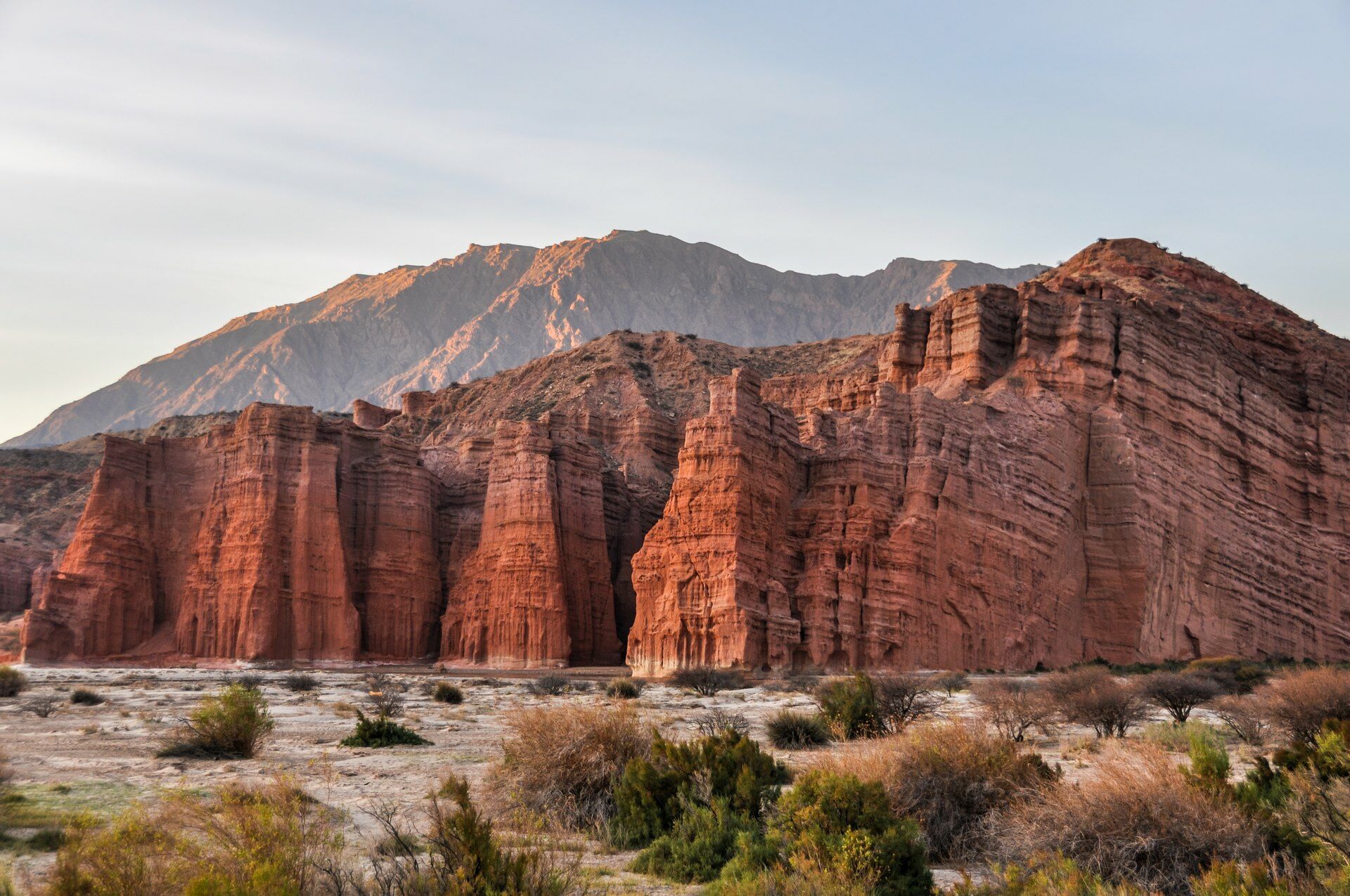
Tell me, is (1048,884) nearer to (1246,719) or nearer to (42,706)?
(1246,719)

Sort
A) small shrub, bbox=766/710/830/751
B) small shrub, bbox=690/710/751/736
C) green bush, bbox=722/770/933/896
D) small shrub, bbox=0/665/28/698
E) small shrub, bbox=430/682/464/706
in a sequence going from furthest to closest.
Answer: small shrub, bbox=0/665/28/698 → small shrub, bbox=430/682/464/706 → small shrub, bbox=766/710/830/751 → small shrub, bbox=690/710/751/736 → green bush, bbox=722/770/933/896

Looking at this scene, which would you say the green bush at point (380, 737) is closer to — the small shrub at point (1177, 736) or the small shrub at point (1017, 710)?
the small shrub at point (1017, 710)

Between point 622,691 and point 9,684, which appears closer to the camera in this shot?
point 9,684

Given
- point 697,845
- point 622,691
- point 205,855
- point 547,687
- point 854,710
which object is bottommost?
point 547,687

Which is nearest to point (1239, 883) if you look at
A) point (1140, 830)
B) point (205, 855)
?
point (1140, 830)

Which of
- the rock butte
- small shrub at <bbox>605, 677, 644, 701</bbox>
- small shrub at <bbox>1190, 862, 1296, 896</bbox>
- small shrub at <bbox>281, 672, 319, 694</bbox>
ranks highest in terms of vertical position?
the rock butte

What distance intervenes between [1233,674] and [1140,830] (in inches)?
1191

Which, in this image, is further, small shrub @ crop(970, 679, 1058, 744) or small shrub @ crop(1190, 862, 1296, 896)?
small shrub @ crop(970, 679, 1058, 744)

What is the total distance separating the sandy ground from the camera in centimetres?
1375

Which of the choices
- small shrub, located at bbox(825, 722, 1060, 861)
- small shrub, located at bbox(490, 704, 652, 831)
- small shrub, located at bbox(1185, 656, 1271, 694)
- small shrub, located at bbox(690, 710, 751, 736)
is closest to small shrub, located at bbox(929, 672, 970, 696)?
small shrub, located at bbox(1185, 656, 1271, 694)

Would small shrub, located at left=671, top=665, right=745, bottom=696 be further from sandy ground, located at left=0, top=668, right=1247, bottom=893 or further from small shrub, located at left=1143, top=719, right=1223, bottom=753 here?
small shrub, located at left=1143, top=719, right=1223, bottom=753

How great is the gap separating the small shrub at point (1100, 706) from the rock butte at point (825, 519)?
2168 centimetres

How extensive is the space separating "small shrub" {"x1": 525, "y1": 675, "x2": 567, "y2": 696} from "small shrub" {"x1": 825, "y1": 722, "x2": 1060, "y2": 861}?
76.8 feet

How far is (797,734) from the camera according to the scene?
20297 millimetres
